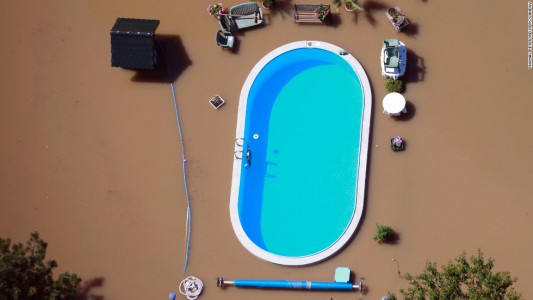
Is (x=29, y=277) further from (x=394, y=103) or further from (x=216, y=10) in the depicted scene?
(x=394, y=103)

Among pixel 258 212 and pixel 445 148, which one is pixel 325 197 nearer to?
pixel 258 212

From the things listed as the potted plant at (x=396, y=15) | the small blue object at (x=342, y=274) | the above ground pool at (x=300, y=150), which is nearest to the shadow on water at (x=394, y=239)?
the above ground pool at (x=300, y=150)

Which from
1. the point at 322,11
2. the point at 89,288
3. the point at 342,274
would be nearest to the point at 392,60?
the point at 322,11

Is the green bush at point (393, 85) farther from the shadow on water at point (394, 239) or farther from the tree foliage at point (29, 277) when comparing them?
the tree foliage at point (29, 277)

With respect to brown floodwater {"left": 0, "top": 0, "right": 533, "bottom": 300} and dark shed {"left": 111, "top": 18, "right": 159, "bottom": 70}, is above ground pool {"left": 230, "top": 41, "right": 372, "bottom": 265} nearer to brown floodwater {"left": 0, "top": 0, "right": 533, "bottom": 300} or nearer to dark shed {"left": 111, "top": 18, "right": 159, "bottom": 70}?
brown floodwater {"left": 0, "top": 0, "right": 533, "bottom": 300}

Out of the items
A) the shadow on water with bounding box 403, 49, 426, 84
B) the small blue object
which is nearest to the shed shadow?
the shadow on water with bounding box 403, 49, 426, 84
